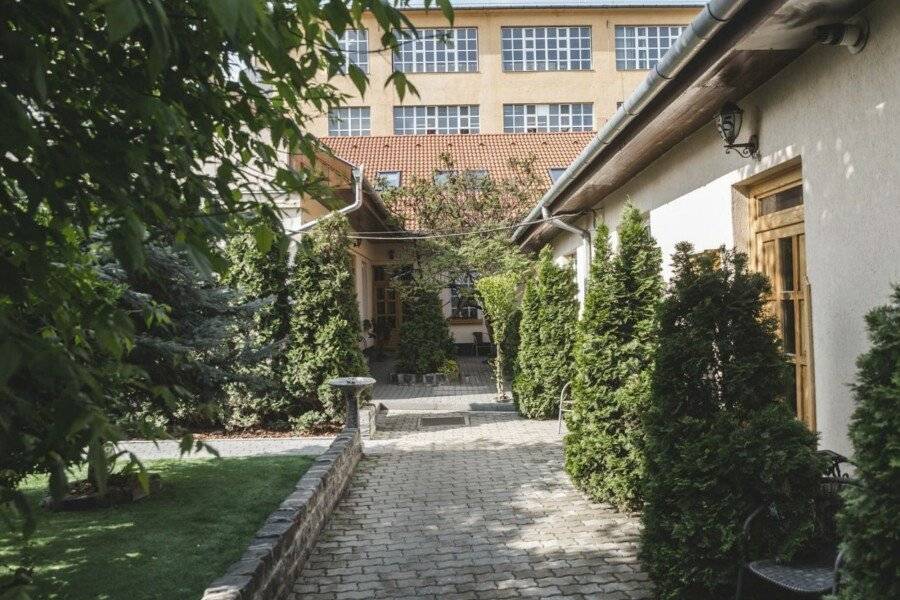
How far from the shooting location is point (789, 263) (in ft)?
19.0

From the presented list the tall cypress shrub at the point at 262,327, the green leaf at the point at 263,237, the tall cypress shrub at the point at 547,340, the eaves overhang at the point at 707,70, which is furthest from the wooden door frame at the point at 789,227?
the tall cypress shrub at the point at 262,327

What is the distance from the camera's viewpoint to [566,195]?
434 inches

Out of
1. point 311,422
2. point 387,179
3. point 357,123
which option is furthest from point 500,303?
point 357,123

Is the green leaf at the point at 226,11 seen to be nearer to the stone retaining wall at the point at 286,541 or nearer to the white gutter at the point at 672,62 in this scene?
the stone retaining wall at the point at 286,541

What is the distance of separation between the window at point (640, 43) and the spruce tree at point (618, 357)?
1070 inches

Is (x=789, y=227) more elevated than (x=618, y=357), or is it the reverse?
(x=789, y=227)

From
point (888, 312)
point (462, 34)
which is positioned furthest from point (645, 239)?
point (462, 34)

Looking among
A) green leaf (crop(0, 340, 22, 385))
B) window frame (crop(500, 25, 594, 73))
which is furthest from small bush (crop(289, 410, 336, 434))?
window frame (crop(500, 25, 594, 73))

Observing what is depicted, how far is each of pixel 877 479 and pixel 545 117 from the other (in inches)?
1191

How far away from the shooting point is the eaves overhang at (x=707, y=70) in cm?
424

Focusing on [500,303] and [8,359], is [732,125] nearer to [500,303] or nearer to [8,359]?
[8,359]

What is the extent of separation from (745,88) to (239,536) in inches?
203

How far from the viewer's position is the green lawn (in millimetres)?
4496

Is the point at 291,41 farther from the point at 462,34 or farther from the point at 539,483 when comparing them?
the point at 462,34
